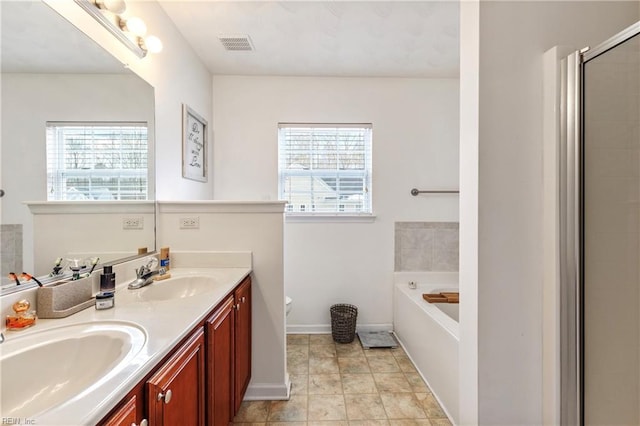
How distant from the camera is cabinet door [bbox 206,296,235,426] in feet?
3.69

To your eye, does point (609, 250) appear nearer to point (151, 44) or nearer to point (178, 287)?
point (178, 287)

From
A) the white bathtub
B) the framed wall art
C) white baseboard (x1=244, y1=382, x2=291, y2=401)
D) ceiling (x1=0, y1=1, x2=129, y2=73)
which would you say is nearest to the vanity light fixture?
ceiling (x1=0, y1=1, x2=129, y2=73)

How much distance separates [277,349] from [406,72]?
8.73 feet

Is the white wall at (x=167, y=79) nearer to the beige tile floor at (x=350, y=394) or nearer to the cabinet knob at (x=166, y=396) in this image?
the cabinet knob at (x=166, y=396)

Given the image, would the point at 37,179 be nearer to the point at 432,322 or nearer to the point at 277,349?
the point at 277,349

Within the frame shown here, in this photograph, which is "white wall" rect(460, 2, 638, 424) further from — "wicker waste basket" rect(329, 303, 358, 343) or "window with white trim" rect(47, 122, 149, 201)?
"window with white trim" rect(47, 122, 149, 201)

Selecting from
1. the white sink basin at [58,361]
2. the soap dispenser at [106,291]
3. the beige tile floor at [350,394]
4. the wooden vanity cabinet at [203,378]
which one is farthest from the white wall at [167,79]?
the beige tile floor at [350,394]

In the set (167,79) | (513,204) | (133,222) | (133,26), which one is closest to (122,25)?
(133,26)

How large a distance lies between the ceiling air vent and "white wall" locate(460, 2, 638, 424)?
1744 mm

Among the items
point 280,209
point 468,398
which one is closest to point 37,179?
point 280,209

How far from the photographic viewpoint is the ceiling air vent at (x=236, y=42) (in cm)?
217

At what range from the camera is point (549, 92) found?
1.12 metres

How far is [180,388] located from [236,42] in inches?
92.5

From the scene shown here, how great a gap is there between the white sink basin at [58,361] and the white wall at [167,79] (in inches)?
44.3
